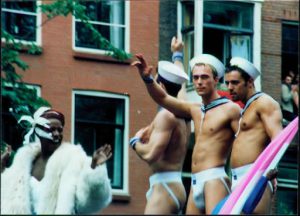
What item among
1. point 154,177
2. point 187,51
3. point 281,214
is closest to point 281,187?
point 281,214

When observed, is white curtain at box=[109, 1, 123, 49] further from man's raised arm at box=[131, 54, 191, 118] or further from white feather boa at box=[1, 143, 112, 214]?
white feather boa at box=[1, 143, 112, 214]

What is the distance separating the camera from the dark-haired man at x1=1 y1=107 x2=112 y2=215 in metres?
15.5

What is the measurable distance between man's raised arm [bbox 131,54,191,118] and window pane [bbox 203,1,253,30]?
14539 mm

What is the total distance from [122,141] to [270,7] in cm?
414

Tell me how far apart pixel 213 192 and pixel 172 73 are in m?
1.15

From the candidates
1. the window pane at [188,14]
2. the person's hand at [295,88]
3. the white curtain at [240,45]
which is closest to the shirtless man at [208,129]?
the person's hand at [295,88]

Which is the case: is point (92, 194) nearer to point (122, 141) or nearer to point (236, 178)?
point (236, 178)

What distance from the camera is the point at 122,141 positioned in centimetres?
3045

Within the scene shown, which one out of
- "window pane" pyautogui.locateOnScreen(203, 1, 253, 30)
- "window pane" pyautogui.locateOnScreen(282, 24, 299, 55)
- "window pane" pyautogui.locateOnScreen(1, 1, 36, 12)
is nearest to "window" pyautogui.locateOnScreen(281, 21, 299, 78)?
"window pane" pyautogui.locateOnScreen(282, 24, 299, 55)

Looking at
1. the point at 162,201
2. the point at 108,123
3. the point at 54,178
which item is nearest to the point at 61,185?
the point at 54,178

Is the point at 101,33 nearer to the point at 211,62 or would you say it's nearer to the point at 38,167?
the point at 211,62

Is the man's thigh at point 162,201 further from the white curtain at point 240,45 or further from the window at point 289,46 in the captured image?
the window at point 289,46

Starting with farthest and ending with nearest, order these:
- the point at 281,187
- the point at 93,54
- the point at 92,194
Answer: the point at 281,187 → the point at 93,54 → the point at 92,194

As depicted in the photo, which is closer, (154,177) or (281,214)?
(154,177)
